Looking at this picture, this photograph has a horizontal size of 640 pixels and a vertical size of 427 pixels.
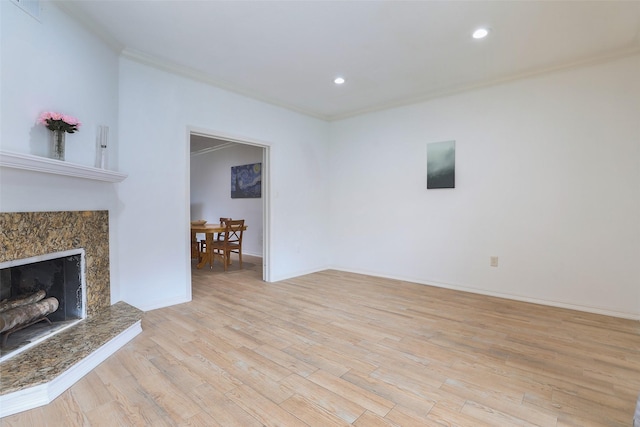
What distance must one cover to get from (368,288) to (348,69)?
8.71 ft

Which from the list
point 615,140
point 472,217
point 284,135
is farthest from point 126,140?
point 615,140

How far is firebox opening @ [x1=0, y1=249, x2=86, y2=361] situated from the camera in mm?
2061

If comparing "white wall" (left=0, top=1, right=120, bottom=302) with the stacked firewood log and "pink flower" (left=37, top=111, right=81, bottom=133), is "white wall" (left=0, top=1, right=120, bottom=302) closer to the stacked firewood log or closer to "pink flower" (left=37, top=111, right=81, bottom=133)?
"pink flower" (left=37, top=111, right=81, bottom=133)

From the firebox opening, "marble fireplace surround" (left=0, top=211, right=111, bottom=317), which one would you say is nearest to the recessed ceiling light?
"marble fireplace surround" (left=0, top=211, right=111, bottom=317)

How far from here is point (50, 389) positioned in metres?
A: 1.64

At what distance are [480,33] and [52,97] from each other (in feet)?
11.1

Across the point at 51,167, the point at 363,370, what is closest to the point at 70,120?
the point at 51,167

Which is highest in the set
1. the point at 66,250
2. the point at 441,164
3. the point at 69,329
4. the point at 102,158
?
the point at 441,164

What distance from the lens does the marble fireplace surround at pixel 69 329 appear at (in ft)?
5.31

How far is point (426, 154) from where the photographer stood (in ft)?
13.5

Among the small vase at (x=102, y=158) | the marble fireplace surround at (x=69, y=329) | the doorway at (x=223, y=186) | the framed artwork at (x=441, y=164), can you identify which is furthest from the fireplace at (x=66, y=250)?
the framed artwork at (x=441, y=164)

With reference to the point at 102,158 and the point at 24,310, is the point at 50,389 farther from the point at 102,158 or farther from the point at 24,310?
the point at 102,158

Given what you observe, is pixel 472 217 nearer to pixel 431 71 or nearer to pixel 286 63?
pixel 431 71

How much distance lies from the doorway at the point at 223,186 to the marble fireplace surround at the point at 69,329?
10.6 feet
